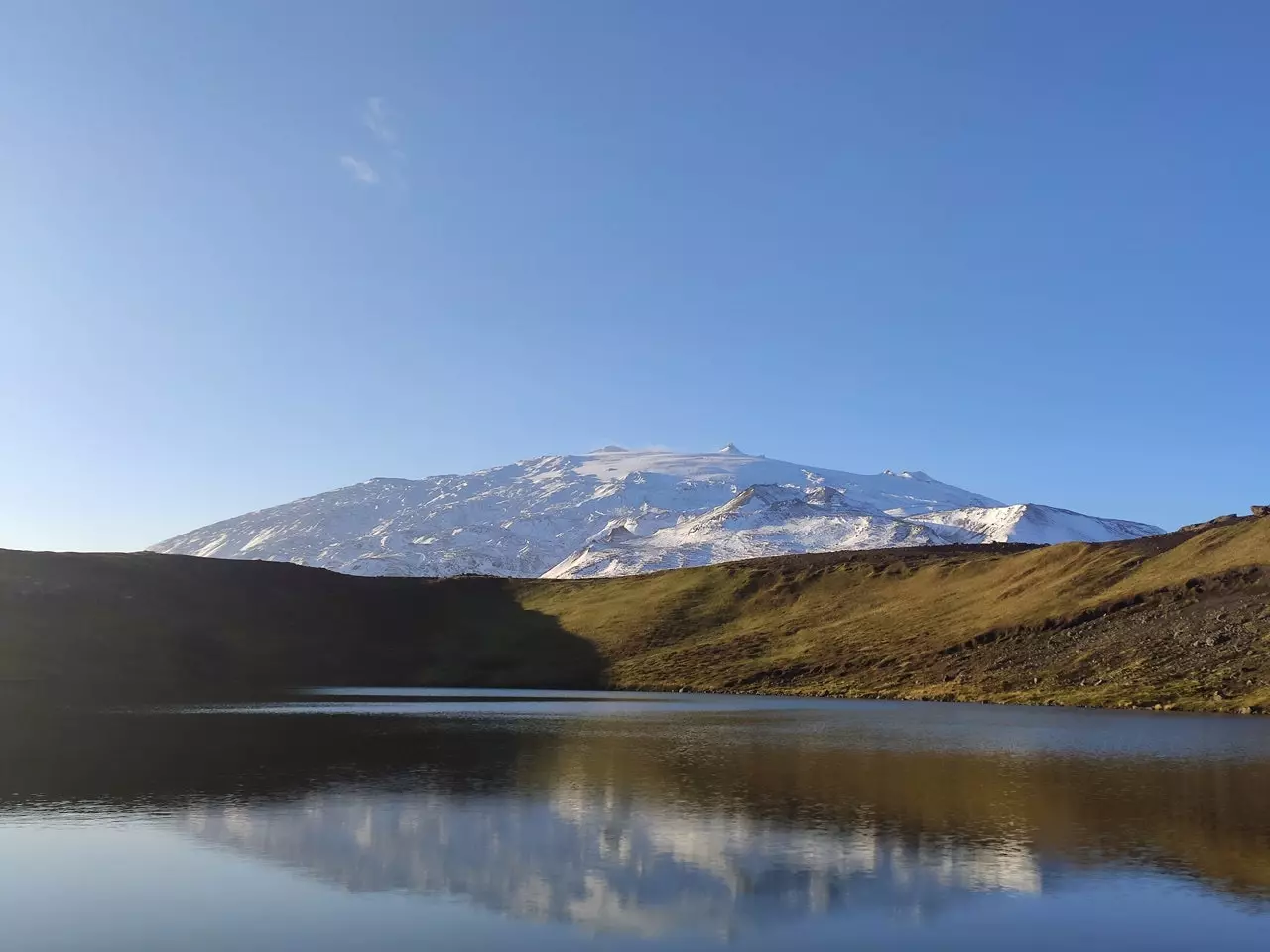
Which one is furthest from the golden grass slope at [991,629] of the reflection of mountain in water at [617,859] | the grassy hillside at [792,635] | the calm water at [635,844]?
the reflection of mountain in water at [617,859]

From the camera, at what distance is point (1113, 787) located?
4628cm

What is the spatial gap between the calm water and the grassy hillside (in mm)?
50954

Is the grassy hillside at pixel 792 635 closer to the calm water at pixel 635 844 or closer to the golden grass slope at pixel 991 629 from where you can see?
the golden grass slope at pixel 991 629

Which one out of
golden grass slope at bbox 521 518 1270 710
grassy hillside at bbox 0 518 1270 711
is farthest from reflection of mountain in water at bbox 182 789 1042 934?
grassy hillside at bbox 0 518 1270 711

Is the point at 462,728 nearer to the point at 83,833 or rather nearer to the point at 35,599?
the point at 83,833

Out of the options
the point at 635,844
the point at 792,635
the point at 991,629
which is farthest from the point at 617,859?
the point at 792,635

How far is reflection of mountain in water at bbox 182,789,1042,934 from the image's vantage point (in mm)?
26188

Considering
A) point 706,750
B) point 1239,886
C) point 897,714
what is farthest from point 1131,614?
point 1239,886

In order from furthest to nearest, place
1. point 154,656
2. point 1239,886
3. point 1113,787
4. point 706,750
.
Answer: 1. point 154,656
2. point 706,750
3. point 1113,787
4. point 1239,886

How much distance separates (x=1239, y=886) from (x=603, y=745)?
A: 41902 millimetres

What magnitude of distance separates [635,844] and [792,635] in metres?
138

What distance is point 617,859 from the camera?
3152cm

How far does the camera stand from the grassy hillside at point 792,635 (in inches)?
4584

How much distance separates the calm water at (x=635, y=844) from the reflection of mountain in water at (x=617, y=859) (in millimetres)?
148
